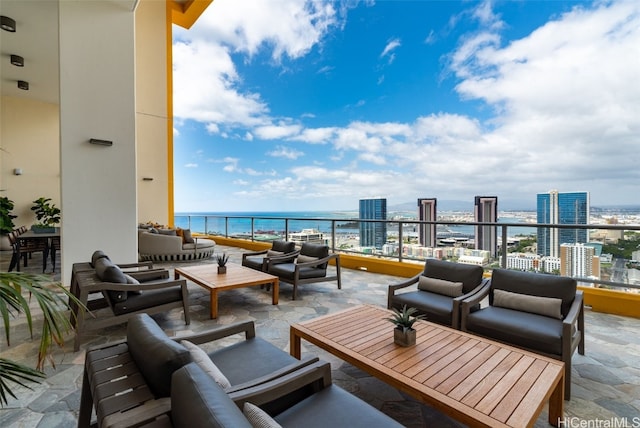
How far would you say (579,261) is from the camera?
403 cm

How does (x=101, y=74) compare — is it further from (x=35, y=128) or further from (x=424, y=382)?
(x=424, y=382)

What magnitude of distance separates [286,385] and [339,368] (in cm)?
Result: 127

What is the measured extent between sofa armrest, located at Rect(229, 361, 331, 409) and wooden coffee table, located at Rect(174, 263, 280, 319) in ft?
8.16

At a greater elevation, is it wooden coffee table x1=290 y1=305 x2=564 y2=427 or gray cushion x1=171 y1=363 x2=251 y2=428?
gray cushion x1=171 y1=363 x2=251 y2=428

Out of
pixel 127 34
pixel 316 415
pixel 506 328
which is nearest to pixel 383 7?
pixel 127 34

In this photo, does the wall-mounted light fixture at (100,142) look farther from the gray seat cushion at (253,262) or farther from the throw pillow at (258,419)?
the throw pillow at (258,419)

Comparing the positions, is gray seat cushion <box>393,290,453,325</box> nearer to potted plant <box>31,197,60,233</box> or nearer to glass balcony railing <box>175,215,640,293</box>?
glass balcony railing <box>175,215,640,293</box>

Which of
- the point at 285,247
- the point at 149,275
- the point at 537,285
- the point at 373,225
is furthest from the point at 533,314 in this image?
the point at 149,275

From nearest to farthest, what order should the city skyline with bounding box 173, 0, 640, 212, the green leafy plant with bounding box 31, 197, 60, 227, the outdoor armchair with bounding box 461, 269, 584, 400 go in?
the outdoor armchair with bounding box 461, 269, 584, 400, the city skyline with bounding box 173, 0, 640, 212, the green leafy plant with bounding box 31, 197, 60, 227

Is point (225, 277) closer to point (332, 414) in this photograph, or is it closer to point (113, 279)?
point (113, 279)

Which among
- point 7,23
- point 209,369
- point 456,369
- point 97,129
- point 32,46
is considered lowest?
point 456,369

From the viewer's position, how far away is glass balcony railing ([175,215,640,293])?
3.82 meters

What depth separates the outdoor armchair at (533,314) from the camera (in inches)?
88.1

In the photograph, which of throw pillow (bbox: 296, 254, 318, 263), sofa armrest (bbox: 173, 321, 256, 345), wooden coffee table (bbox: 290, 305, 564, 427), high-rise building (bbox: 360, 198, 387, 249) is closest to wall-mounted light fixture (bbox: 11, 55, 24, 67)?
throw pillow (bbox: 296, 254, 318, 263)
